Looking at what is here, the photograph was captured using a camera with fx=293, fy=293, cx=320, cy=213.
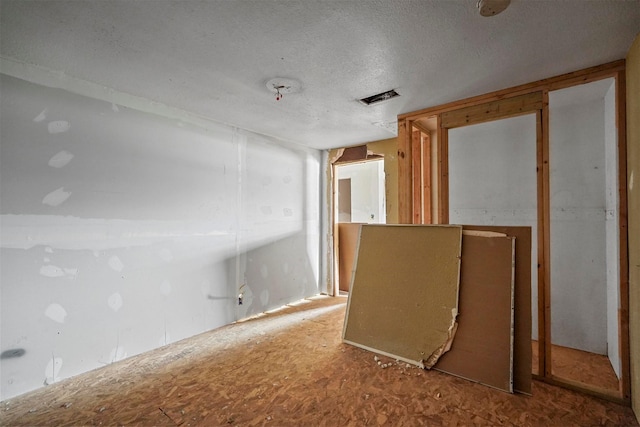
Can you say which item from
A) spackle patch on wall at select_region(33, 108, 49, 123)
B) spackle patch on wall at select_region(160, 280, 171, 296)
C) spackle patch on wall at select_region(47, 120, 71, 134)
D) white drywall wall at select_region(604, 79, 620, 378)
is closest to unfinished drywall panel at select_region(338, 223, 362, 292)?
spackle patch on wall at select_region(160, 280, 171, 296)

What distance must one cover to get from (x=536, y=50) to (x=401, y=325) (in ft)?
7.68

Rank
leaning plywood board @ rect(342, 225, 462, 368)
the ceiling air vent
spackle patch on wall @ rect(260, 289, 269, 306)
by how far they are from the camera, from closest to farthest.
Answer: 1. leaning plywood board @ rect(342, 225, 462, 368)
2. the ceiling air vent
3. spackle patch on wall @ rect(260, 289, 269, 306)

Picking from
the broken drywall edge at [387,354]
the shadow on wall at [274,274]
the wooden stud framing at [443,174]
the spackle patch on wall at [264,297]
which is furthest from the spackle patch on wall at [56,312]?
the wooden stud framing at [443,174]

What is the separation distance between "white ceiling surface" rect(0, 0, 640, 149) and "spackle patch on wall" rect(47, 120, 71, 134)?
39cm

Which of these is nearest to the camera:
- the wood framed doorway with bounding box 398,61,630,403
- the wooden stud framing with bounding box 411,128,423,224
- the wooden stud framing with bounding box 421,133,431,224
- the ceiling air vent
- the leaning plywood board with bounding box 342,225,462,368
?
the wood framed doorway with bounding box 398,61,630,403

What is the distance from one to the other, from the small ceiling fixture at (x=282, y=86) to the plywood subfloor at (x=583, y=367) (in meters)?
3.05

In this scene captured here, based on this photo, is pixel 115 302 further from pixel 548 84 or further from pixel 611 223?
pixel 611 223

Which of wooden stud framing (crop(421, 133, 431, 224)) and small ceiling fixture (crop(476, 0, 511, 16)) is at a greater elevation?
small ceiling fixture (crop(476, 0, 511, 16))

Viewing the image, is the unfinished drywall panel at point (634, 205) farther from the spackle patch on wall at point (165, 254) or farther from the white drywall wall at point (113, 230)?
the spackle patch on wall at point (165, 254)

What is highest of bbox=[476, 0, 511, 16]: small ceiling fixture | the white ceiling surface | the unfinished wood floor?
the white ceiling surface

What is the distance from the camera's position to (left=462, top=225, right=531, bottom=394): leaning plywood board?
213 cm

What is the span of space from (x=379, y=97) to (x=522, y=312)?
2.14m

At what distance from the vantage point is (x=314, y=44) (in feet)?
6.23

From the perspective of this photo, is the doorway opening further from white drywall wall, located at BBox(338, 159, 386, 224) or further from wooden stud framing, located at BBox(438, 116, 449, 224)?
wooden stud framing, located at BBox(438, 116, 449, 224)
